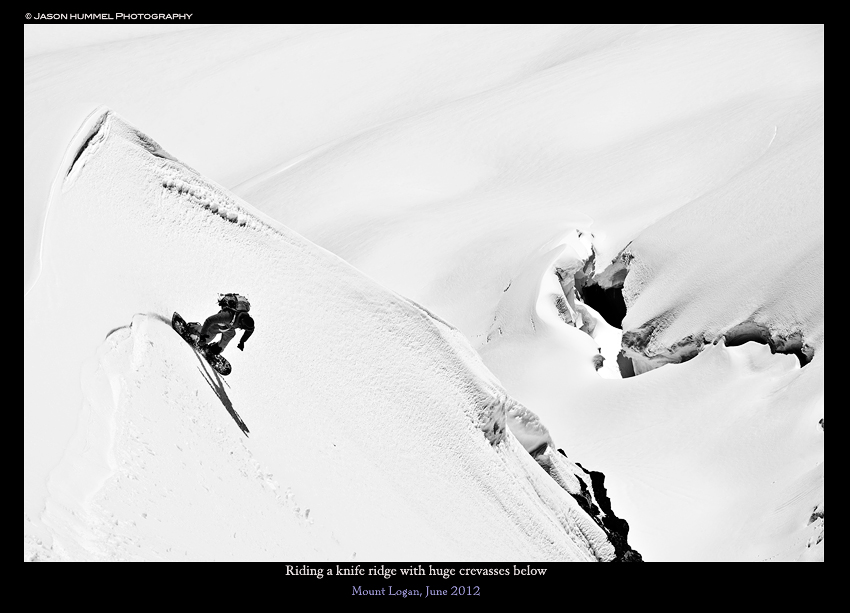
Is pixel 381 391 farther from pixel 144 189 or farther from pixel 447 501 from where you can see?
pixel 144 189

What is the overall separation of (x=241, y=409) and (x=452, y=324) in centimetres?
749

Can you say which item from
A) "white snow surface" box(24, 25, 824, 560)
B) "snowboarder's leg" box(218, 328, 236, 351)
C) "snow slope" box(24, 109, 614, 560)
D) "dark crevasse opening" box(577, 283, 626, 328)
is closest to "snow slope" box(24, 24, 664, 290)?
"white snow surface" box(24, 25, 824, 560)

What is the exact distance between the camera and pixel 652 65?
2522 centimetres

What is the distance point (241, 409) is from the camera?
6633mm

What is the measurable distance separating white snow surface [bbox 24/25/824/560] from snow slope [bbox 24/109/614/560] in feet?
0.07

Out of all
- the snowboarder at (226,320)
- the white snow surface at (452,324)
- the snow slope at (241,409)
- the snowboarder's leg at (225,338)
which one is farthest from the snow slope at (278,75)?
the snowboarder at (226,320)

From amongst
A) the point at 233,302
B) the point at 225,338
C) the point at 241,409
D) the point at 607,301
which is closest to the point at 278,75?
the point at 607,301

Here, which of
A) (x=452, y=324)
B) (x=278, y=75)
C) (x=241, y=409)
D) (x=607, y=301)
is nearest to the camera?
(x=241, y=409)

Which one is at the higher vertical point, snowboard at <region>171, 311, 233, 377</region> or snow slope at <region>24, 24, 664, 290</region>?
snow slope at <region>24, 24, 664, 290</region>

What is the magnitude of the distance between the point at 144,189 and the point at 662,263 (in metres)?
9.65

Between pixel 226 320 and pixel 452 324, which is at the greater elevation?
pixel 452 324

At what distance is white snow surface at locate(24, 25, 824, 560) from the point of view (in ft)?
18.8

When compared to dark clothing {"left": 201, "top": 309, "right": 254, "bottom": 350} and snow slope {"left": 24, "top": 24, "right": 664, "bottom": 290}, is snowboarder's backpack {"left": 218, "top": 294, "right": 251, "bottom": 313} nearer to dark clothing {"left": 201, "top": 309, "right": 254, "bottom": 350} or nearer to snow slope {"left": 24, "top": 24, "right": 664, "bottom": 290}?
dark clothing {"left": 201, "top": 309, "right": 254, "bottom": 350}

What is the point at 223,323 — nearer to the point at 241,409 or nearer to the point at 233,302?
the point at 233,302
